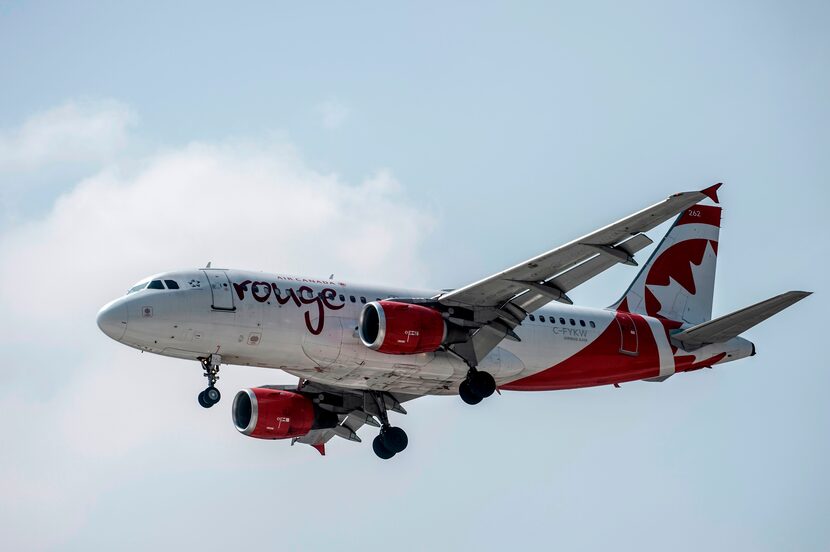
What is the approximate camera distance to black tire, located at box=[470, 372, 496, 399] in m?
42.2

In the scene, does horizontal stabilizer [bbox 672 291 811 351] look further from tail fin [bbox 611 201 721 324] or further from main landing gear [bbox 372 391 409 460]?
main landing gear [bbox 372 391 409 460]

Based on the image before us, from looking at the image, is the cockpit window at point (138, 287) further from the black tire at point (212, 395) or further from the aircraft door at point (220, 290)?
the black tire at point (212, 395)

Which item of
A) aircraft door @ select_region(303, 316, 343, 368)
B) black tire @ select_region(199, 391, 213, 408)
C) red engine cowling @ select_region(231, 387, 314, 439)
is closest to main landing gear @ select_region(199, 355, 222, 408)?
black tire @ select_region(199, 391, 213, 408)

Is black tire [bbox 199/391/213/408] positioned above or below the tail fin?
below

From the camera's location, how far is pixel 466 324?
41.9m

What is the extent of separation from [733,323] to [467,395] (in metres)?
9.74

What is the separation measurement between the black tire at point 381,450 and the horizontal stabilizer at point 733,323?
430 inches

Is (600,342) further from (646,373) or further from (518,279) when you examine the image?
(518,279)

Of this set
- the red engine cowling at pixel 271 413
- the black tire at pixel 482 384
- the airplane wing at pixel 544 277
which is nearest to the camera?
the airplane wing at pixel 544 277

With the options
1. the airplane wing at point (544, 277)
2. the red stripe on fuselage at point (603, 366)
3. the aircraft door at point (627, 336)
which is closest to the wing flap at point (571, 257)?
the airplane wing at point (544, 277)

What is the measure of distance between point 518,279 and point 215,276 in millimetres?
9260

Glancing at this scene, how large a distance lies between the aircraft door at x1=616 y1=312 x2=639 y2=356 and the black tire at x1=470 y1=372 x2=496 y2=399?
19.8ft

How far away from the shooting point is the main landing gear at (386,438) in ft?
151

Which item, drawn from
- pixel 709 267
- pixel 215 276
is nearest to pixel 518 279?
pixel 215 276
